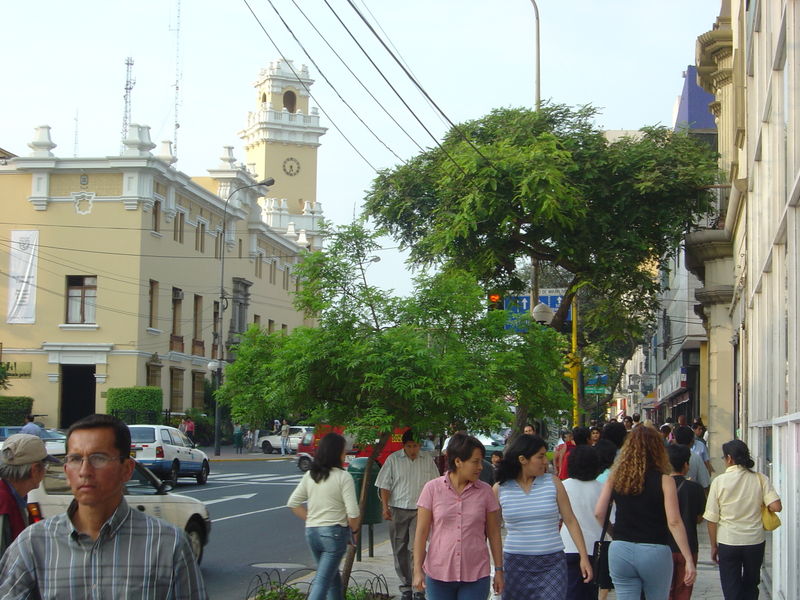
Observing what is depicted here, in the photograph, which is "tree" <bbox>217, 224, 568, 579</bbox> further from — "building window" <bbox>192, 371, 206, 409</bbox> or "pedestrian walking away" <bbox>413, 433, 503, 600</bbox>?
"building window" <bbox>192, 371, 206, 409</bbox>

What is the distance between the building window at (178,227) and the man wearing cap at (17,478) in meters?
48.1

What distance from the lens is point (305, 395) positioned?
36.7 ft

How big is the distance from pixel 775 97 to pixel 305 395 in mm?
5553

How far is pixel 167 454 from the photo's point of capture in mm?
28688

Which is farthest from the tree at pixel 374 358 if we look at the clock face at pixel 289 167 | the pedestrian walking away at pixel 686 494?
the clock face at pixel 289 167

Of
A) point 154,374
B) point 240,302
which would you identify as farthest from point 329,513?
point 240,302

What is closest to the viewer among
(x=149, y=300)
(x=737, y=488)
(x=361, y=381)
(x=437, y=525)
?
(x=437, y=525)

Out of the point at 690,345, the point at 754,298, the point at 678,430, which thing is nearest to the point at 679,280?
the point at 690,345

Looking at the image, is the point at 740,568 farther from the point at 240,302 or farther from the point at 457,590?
the point at 240,302

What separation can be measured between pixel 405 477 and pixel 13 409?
39305 millimetres

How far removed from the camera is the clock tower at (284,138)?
310 feet

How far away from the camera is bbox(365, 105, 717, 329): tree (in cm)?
2259

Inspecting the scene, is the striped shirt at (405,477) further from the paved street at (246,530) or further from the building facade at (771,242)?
the building facade at (771,242)

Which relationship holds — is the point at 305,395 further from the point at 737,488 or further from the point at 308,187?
the point at 308,187
